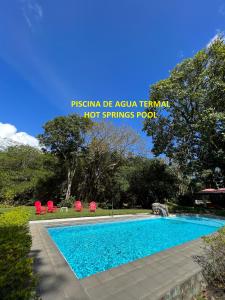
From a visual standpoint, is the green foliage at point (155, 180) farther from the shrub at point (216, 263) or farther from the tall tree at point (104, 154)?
the shrub at point (216, 263)

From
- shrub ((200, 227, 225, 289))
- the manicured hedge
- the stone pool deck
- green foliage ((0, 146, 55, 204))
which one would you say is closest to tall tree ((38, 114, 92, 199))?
green foliage ((0, 146, 55, 204))

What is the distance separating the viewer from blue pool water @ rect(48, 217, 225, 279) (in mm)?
5855

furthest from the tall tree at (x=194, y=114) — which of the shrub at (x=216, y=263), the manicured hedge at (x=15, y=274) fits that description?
the manicured hedge at (x=15, y=274)

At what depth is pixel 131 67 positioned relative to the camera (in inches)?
577

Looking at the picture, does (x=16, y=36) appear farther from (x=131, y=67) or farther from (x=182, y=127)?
(x=182, y=127)

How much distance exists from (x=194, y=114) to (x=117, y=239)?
1210 cm

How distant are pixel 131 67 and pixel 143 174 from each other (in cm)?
1049

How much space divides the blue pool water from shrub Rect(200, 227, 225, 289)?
8.80 ft

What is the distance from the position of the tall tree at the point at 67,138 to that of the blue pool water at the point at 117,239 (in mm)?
10022

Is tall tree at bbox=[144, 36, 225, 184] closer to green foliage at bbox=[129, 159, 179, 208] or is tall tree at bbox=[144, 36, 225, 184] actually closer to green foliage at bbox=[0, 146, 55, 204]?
green foliage at bbox=[129, 159, 179, 208]

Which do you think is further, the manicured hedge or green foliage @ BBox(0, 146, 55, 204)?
green foliage @ BBox(0, 146, 55, 204)

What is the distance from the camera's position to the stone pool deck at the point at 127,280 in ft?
9.69

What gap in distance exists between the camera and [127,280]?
3.47 m

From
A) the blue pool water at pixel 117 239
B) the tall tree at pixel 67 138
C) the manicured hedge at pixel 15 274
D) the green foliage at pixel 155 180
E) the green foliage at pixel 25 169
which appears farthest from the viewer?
the green foliage at pixel 25 169
